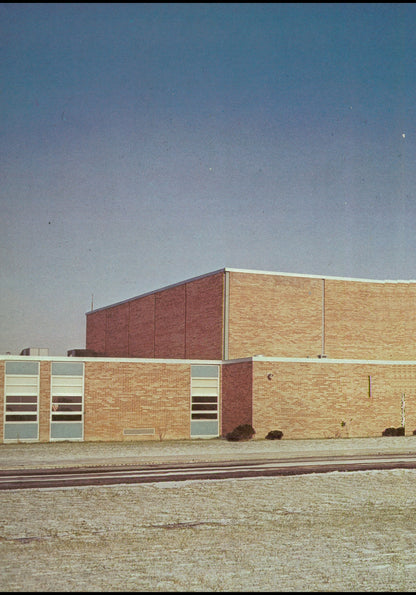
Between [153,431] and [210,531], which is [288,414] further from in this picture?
[210,531]

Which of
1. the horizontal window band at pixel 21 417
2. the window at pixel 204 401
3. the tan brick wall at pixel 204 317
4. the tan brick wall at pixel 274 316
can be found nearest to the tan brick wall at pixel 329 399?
the window at pixel 204 401

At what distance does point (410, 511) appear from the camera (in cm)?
1268

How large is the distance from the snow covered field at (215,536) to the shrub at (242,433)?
19074mm

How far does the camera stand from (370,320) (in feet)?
155

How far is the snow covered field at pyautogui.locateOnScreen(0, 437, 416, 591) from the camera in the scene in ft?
25.2

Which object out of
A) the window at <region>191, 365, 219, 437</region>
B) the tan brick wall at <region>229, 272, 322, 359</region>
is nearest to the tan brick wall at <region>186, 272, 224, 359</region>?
the tan brick wall at <region>229, 272, 322, 359</region>

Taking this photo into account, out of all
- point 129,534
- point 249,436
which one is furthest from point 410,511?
point 249,436

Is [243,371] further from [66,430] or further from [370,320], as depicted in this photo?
[370,320]

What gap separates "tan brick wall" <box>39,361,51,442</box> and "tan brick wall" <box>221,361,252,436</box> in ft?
31.7

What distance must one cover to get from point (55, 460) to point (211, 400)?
1705 centimetres

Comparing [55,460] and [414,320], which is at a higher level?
[414,320]

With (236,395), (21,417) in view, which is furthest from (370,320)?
(21,417)

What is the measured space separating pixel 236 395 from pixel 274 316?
7.13 m

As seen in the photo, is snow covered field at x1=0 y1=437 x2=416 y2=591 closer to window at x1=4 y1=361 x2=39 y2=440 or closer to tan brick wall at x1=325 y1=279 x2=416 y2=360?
window at x1=4 y1=361 x2=39 y2=440
